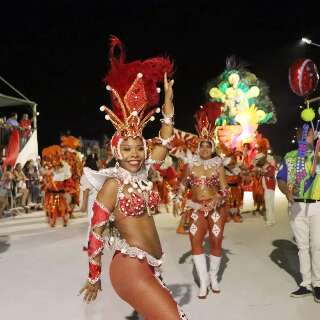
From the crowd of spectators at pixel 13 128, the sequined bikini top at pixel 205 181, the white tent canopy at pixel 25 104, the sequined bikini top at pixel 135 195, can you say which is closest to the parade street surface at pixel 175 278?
the sequined bikini top at pixel 205 181

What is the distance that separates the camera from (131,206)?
348 cm

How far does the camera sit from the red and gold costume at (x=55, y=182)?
11.3 metres

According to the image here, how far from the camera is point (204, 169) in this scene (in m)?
5.90

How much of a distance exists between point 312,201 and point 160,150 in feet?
7.27

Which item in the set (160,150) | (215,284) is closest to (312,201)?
(215,284)

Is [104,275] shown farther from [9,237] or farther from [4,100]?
[4,100]

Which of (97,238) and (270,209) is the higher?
(97,238)

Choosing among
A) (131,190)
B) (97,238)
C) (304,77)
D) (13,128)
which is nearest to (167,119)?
(131,190)

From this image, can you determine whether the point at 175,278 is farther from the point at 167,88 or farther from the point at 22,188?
the point at 22,188

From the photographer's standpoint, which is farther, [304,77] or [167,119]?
[304,77]

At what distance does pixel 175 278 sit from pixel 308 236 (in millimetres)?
1853

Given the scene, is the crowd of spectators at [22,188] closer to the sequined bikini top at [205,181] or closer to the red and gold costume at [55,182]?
the red and gold costume at [55,182]

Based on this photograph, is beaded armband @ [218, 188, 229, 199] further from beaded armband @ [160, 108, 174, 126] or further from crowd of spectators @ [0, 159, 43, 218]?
crowd of spectators @ [0, 159, 43, 218]

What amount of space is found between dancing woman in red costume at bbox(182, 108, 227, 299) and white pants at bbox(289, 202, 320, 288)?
2.80 feet
